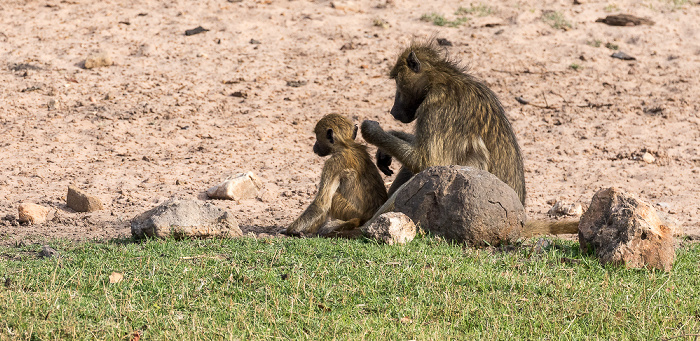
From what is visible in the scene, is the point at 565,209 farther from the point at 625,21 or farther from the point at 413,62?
the point at 625,21

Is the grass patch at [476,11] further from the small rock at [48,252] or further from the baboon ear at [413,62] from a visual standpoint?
the small rock at [48,252]

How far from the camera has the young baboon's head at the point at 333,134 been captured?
733 centimetres

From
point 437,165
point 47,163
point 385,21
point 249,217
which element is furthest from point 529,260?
point 385,21

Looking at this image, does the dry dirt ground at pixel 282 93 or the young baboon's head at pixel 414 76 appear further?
the dry dirt ground at pixel 282 93

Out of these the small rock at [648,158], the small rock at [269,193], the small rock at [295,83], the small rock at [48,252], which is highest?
the small rock at [48,252]

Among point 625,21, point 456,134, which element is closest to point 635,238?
point 456,134

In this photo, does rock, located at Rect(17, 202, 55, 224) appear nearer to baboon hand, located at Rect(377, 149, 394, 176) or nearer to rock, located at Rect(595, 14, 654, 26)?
baboon hand, located at Rect(377, 149, 394, 176)

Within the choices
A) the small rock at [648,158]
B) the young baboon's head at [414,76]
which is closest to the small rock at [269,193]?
the young baboon's head at [414,76]

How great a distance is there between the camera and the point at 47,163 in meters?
9.71

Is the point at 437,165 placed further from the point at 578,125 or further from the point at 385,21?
the point at 385,21

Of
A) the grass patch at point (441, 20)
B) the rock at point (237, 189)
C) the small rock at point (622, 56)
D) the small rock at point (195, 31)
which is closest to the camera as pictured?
the rock at point (237, 189)

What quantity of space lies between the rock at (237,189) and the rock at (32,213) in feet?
5.68

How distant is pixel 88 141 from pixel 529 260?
635 centimetres

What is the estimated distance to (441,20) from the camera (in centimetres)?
1336
